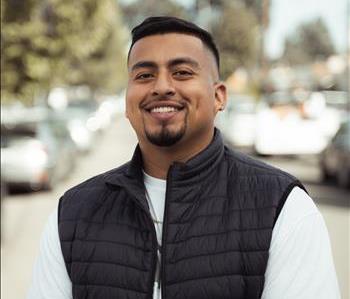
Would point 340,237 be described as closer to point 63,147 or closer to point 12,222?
point 12,222

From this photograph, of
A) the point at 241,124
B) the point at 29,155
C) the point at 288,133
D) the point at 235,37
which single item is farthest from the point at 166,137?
the point at 235,37

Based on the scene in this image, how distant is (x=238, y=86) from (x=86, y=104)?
33.7 metres

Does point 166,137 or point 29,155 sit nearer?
point 166,137

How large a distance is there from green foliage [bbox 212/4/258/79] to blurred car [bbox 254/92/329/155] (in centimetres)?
4554

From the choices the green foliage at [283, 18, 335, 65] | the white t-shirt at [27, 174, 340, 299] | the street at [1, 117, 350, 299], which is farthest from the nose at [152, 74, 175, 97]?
the green foliage at [283, 18, 335, 65]

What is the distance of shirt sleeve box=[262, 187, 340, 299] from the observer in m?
1.92

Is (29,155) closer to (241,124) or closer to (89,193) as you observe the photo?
(241,124)

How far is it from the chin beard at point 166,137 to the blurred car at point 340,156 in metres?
12.7

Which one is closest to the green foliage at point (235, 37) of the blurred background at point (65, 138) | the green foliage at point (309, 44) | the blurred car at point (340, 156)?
the blurred background at point (65, 138)

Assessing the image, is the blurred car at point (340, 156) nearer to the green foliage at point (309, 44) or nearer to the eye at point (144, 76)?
the eye at point (144, 76)

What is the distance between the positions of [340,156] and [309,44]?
14108 centimetres

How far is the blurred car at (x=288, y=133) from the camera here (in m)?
20.2

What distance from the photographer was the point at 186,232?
79.8 inches

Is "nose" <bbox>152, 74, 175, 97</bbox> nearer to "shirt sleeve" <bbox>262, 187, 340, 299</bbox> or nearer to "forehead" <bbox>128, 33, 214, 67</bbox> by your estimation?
"forehead" <bbox>128, 33, 214, 67</bbox>
